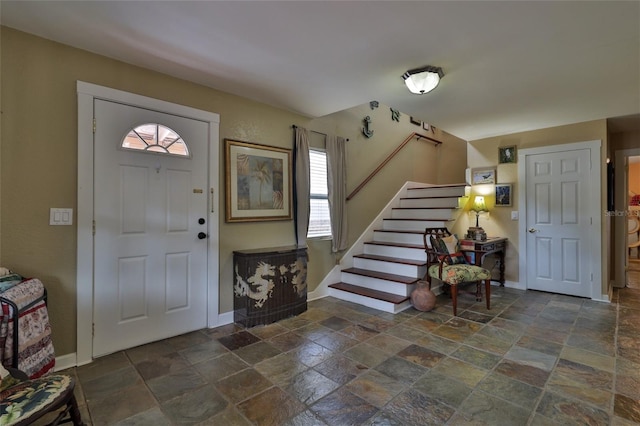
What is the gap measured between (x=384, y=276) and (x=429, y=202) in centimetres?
197

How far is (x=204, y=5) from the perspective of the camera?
5.80 ft

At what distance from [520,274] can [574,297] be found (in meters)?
0.65

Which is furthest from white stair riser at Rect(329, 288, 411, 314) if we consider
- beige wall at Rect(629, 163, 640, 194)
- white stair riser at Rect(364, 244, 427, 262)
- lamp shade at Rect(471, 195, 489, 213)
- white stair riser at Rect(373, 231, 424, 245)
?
beige wall at Rect(629, 163, 640, 194)

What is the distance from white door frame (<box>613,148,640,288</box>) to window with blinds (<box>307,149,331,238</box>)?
14.0 feet

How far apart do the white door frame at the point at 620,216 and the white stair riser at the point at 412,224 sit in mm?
2544

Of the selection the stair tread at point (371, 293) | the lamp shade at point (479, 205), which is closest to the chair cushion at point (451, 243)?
the stair tread at point (371, 293)

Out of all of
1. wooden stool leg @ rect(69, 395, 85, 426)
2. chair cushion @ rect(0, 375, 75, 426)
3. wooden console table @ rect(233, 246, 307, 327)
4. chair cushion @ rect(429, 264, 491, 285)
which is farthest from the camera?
chair cushion @ rect(429, 264, 491, 285)

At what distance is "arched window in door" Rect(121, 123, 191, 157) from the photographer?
2.50 m

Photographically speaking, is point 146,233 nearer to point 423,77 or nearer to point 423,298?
point 423,77

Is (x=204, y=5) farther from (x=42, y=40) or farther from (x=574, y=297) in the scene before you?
(x=574, y=297)

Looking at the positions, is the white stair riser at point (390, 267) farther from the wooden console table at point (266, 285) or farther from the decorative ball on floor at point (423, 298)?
the wooden console table at point (266, 285)

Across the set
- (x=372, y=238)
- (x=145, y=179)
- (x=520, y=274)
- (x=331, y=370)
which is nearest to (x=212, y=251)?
(x=145, y=179)

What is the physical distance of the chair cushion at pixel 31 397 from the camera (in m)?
1.14

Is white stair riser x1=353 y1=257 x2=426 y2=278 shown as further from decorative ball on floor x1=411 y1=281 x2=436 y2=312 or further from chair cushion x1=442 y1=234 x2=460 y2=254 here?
chair cushion x1=442 y1=234 x2=460 y2=254
